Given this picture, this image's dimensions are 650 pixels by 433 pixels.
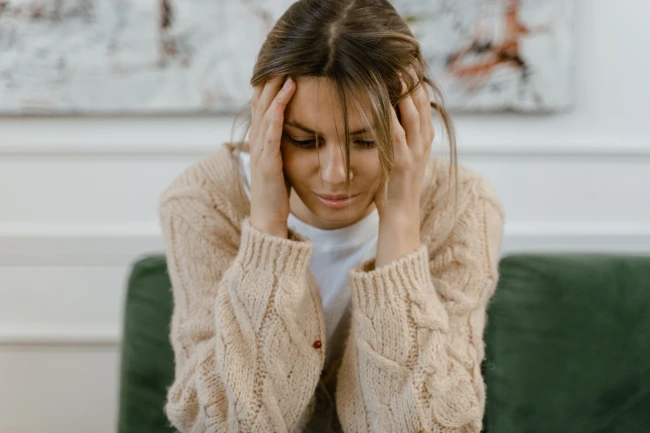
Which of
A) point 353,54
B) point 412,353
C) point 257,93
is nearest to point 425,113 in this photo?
point 353,54

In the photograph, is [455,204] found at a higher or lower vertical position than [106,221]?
higher

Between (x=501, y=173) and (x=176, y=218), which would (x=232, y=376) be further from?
(x=501, y=173)

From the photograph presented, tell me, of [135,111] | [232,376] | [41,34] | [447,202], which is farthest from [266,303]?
[41,34]

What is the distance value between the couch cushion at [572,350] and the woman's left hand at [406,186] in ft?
1.15

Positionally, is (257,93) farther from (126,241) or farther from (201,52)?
(126,241)

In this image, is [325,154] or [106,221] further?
[106,221]

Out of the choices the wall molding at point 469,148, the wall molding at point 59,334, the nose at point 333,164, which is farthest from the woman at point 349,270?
the wall molding at point 59,334

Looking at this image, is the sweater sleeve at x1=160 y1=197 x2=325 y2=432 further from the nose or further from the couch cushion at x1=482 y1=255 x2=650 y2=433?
the couch cushion at x1=482 y1=255 x2=650 y2=433

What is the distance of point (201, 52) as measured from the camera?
5.25 feet

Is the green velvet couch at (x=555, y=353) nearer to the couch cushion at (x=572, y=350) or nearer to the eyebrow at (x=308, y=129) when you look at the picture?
the couch cushion at (x=572, y=350)

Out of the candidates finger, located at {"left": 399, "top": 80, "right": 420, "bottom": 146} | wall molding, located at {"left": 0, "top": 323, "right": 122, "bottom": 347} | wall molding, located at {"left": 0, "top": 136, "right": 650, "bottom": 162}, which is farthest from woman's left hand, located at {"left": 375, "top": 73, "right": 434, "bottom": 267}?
wall molding, located at {"left": 0, "top": 323, "right": 122, "bottom": 347}

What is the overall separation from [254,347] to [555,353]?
0.62 m

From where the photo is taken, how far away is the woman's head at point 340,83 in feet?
2.97

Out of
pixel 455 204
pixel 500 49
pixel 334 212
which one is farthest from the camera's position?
pixel 500 49
